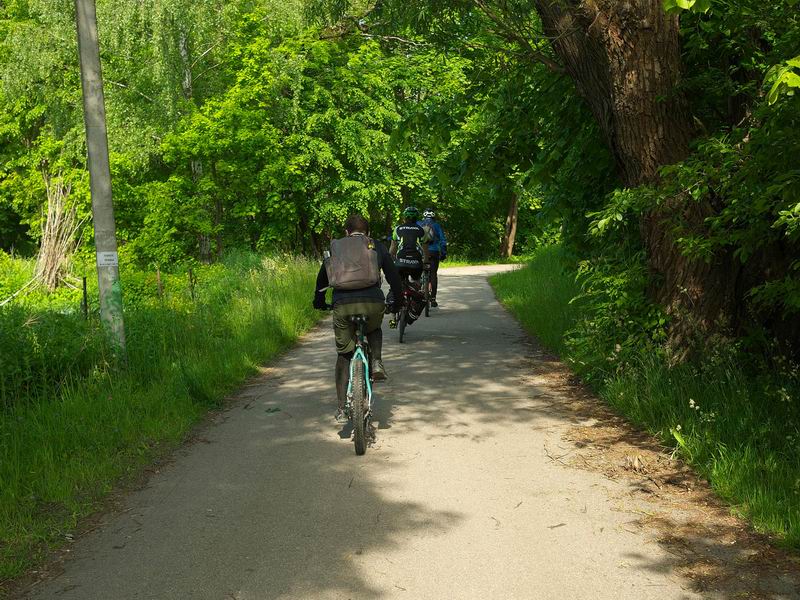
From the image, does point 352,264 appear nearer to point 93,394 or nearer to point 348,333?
point 348,333

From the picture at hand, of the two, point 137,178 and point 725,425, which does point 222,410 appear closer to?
point 725,425

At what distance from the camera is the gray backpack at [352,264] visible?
682cm

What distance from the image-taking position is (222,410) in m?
8.28

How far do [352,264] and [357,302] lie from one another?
319mm

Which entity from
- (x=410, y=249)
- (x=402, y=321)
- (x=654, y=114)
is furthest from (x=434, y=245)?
(x=654, y=114)

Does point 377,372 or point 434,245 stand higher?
point 434,245

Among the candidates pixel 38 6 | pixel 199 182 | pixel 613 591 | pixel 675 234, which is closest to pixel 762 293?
pixel 675 234

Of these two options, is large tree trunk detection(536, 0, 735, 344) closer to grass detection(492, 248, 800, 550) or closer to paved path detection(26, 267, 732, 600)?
grass detection(492, 248, 800, 550)

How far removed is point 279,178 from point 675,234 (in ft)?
65.6

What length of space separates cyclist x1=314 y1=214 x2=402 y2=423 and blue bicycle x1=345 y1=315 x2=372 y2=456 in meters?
0.08

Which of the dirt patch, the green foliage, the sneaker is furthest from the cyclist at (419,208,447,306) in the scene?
the green foliage

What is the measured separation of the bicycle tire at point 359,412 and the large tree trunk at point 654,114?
3110 mm

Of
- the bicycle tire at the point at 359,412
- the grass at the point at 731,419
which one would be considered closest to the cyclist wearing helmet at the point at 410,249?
the grass at the point at 731,419

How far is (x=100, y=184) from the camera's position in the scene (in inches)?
352
